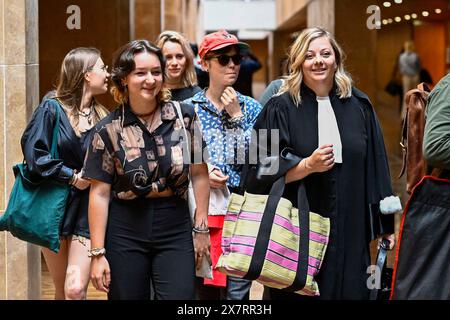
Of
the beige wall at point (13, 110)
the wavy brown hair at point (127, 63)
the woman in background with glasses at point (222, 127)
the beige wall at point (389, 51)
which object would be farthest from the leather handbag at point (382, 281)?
the beige wall at point (389, 51)

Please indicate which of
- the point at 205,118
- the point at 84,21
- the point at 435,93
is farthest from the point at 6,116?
the point at 84,21

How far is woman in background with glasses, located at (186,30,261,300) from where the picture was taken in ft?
19.5

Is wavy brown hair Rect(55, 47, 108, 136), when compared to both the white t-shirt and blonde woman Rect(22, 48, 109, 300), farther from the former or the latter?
the white t-shirt

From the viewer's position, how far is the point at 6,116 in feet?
22.5

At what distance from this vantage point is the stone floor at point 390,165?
8453 mm

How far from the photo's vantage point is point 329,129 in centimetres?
525

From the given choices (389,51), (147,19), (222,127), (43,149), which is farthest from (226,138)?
(389,51)

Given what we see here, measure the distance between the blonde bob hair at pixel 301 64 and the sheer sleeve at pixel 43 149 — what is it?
1481 mm

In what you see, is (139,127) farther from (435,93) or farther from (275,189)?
(435,93)

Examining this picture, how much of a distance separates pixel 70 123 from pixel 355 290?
2.06 m

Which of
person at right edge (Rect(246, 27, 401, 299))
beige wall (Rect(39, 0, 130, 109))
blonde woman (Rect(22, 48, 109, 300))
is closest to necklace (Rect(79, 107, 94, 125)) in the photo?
blonde woman (Rect(22, 48, 109, 300))

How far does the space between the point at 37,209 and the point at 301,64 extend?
1836 mm

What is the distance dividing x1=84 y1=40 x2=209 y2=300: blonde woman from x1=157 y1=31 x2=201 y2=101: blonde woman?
1.85 m

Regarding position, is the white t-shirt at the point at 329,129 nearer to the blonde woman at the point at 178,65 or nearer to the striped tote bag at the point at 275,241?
the striped tote bag at the point at 275,241
